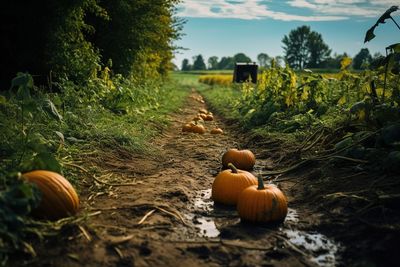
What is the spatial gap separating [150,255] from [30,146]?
1.55 meters

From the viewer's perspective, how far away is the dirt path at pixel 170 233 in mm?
3170

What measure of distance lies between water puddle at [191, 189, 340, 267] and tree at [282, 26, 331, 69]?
97.3 metres

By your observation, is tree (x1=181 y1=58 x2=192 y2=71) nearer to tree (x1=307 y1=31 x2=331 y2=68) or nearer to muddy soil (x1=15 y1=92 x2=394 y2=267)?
tree (x1=307 y1=31 x2=331 y2=68)

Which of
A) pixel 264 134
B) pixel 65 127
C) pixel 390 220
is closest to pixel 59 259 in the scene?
pixel 390 220

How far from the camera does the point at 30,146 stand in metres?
3.96

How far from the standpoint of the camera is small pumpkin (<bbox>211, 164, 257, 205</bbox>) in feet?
15.4

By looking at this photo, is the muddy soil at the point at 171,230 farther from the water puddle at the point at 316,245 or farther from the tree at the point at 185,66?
the tree at the point at 185,66

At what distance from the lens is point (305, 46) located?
111438 mm

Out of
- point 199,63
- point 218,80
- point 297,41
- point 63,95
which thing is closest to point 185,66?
point 199,63

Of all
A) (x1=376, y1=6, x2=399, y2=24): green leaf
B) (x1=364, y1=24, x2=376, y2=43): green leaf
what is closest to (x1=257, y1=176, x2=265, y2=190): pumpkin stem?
(x1=364, y1=24, x2=376, y2=43): green leaf

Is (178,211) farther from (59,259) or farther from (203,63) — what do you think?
(203,63)

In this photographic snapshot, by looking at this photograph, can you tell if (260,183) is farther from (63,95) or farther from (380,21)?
(63,95)

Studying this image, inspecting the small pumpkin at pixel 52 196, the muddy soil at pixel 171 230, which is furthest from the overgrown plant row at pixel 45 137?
the muddy soil at pixel 171 230

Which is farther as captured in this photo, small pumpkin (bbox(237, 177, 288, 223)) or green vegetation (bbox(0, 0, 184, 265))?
small pumpkin (bbox(237, 177, 288, 223))
